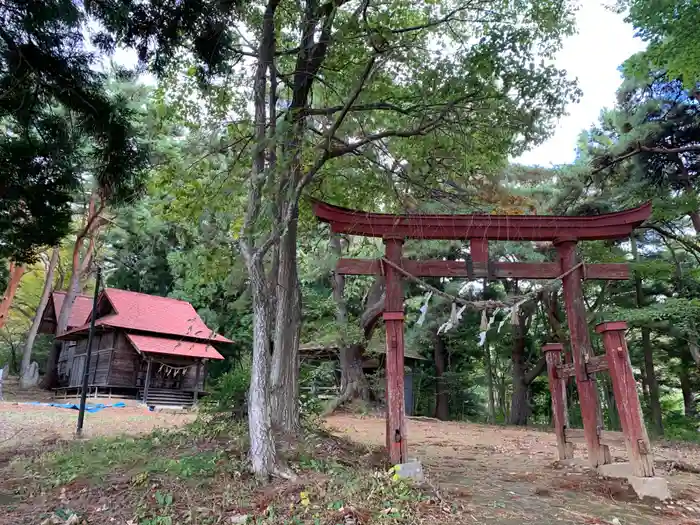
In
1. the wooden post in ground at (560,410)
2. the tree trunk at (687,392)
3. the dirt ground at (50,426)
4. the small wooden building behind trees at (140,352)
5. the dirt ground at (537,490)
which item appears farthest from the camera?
the tree trunk at (687,392)

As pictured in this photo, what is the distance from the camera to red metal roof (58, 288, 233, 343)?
781 inches

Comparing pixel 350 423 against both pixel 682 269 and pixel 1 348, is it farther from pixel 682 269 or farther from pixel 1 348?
pixel 1 348

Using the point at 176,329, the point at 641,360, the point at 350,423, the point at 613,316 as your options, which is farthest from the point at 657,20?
the point at 176,329

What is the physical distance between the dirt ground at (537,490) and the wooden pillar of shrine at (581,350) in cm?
42

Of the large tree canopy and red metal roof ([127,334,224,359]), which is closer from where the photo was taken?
the large tree canopy

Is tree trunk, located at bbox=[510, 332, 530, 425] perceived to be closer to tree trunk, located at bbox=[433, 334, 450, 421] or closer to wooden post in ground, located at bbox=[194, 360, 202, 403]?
tree trunk, located at bbox=[433, 334, 450, 421]

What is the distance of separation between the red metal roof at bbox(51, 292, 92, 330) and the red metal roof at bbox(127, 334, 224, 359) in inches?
201

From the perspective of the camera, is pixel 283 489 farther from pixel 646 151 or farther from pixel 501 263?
pixel 646 151

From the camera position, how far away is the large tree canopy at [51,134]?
4.89 metres

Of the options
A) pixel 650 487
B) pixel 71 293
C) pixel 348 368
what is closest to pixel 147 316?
Answer: pixel 71 293

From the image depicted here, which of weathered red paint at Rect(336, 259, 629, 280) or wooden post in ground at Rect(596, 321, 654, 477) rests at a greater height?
weathered red paint at Rect(336, 259, 629, 280)

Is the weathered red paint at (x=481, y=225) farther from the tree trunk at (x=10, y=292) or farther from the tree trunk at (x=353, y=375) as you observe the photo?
the tree trunk at (x=10, y=292)

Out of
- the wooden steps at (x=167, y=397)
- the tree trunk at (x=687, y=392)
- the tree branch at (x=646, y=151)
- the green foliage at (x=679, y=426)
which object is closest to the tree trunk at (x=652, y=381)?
the green foliage at (x=679, y=426)

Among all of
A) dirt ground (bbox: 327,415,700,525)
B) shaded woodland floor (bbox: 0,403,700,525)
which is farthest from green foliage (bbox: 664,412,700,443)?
shaded woodland floor (bbox: 0,403,700,525)
